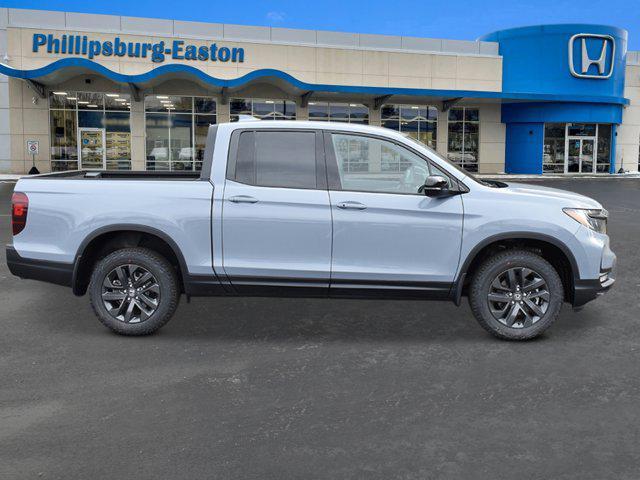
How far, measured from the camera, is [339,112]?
36969 mm

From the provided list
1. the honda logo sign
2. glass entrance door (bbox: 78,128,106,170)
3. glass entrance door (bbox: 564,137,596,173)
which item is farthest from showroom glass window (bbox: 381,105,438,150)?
glass entrance door (bbox: 78,128,106,170)

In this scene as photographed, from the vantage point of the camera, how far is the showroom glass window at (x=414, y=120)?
37.5 metres

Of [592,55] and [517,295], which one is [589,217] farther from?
[592,55]

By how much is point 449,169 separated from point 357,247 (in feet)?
3.48

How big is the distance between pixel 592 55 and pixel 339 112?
1587 centimetres

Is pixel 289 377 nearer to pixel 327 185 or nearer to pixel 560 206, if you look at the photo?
pixel 327 185

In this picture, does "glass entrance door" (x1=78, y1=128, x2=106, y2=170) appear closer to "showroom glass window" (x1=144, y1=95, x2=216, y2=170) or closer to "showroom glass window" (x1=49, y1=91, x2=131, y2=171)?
"showroom glass window" (x1=49, y1=91, x2=131, y2=171)

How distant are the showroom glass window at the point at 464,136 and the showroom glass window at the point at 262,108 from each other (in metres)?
10.1

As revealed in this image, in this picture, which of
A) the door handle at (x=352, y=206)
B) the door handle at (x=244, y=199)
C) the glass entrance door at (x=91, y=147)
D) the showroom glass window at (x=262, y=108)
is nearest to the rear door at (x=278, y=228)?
the door handle at (x=244, y=199)

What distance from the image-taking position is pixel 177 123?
33781 mm

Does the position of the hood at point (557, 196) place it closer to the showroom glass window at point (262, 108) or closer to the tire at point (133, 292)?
the tire at point (133, 292)

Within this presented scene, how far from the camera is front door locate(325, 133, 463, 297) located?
18.1 feet

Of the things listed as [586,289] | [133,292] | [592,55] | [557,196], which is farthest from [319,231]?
[592,55]

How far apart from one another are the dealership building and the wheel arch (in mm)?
25346
